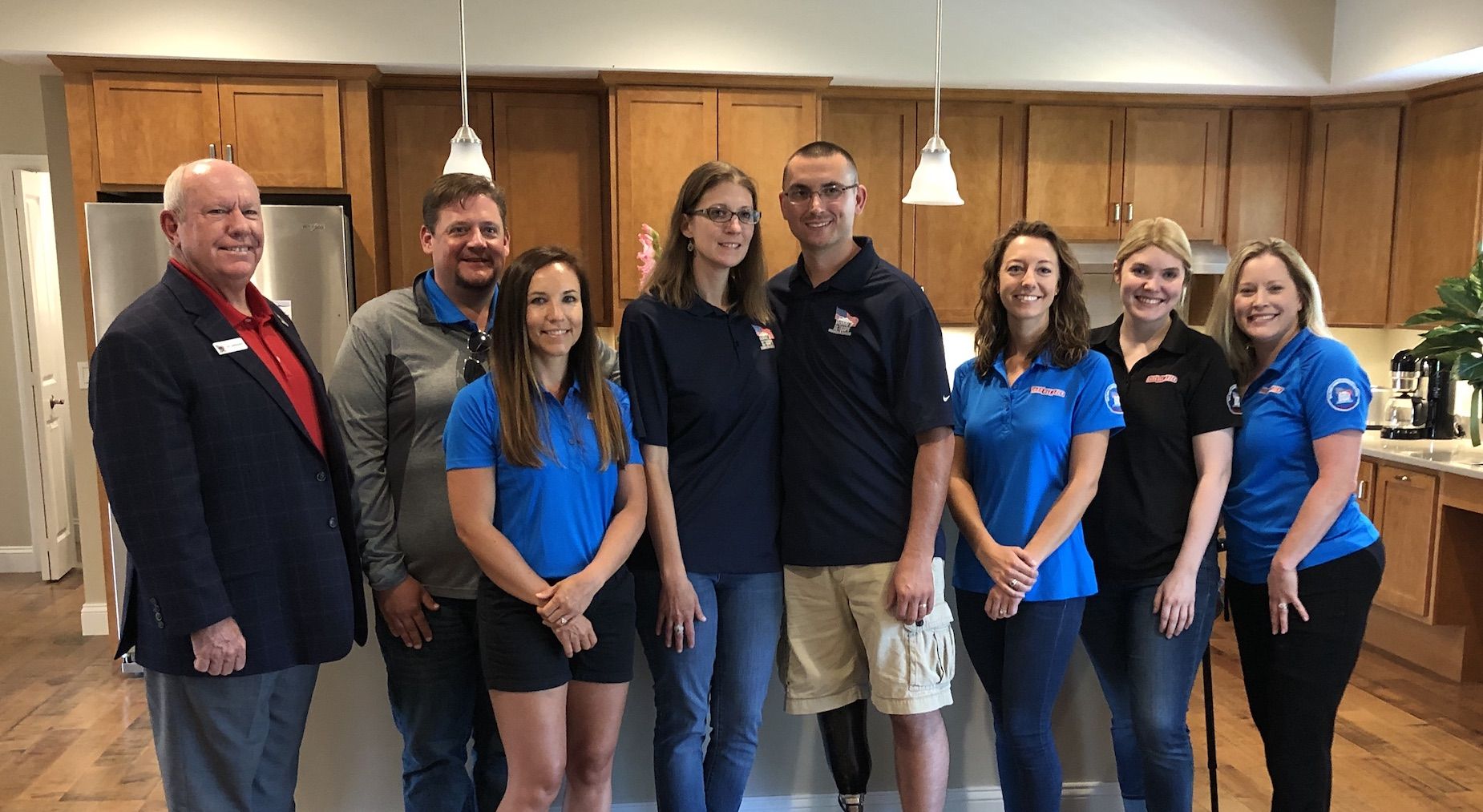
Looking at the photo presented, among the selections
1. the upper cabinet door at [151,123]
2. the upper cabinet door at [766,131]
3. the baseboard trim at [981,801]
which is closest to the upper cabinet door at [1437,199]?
the upper cabinet door at [766,131]

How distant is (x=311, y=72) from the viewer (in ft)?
12.9

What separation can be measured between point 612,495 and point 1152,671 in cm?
113

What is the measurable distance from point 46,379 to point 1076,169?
17.2 feet

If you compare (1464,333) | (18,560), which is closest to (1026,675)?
(1464,333)

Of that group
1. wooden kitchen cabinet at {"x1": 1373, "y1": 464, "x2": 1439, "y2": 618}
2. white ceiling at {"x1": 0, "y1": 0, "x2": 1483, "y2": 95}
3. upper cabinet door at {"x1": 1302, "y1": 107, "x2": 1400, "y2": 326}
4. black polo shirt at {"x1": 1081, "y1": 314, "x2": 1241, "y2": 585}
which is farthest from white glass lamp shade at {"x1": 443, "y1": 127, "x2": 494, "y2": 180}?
upper cabinet door at {"x1": 1302, "y1": 107, "x2": 1400, "y2": 326}

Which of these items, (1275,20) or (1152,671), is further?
(1275,20)

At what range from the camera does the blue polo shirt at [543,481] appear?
1.70 meters

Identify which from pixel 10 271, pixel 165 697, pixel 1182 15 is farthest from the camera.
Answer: pixel 10 271

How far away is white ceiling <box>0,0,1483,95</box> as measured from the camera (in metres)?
3.79

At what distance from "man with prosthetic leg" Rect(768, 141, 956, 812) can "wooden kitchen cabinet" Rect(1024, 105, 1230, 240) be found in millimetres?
2978

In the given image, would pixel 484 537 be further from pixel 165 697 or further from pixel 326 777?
pixel 326 777

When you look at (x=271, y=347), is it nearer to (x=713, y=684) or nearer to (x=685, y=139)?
(x=713, y=684)

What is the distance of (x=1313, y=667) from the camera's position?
1992mm

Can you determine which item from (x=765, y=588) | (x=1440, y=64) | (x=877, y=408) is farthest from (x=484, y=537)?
(x=1440, y=64)
